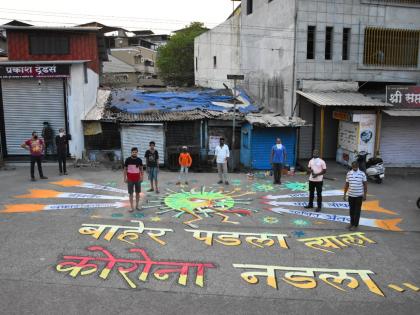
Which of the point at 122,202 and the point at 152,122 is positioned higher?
the point at 152,122

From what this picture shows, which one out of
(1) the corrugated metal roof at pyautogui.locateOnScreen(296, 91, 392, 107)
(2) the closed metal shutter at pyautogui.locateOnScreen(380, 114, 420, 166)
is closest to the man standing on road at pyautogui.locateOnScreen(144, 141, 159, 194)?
(1) the corrugated metal roof at pyautogui.locateOnScreen(296, 91, 392, 107)

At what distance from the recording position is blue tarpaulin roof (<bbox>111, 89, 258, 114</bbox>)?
2056 cm

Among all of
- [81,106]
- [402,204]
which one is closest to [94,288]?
[402,204]

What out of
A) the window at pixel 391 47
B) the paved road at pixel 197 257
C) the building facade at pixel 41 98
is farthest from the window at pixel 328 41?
the building facade at pixel 41 98

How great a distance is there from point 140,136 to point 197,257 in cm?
1112

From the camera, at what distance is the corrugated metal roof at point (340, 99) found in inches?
699

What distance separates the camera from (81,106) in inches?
728

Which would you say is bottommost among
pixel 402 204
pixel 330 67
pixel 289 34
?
pixel 402 204

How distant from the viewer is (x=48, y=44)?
65.2 feet

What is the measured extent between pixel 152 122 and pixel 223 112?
357 centimetres

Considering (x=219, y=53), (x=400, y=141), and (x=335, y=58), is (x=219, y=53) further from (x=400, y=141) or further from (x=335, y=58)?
(x=400, y=141)

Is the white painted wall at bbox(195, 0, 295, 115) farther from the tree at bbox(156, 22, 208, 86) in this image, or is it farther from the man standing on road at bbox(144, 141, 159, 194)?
the tree at bbox(156, 22, 208, 86)

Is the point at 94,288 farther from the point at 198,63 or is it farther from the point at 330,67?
the point at 198,63

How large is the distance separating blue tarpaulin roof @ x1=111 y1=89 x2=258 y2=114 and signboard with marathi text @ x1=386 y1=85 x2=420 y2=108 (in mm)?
6457
